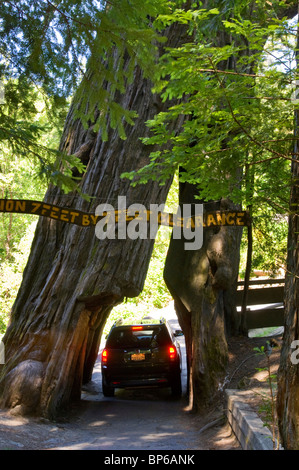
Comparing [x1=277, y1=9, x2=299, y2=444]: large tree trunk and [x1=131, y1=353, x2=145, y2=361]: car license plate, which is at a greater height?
[x1=277, y1=9, x2=299, y2=444]: large tree trunk

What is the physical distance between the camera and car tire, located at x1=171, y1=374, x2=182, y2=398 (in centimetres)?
1234

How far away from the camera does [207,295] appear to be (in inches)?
445

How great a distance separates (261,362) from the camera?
33.7 feet

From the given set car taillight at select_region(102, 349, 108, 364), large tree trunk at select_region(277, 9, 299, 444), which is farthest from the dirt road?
large tree trunk at select_region(277, 9, 299, 444)

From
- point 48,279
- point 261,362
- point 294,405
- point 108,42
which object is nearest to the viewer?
point 294,405

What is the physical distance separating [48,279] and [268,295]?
747 centimetres

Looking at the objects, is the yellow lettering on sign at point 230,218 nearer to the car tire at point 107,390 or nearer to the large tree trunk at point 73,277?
the large tree trunk at point 73,277

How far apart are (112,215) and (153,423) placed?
4.06 m

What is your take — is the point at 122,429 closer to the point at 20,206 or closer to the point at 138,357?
the point at 138,357

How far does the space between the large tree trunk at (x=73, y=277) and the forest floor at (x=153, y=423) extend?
27.5 inches

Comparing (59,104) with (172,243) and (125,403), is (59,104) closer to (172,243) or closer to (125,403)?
(172,243)

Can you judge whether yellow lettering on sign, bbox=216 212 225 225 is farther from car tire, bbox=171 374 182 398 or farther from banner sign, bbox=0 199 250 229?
car tire, bbox=171 374 182 398

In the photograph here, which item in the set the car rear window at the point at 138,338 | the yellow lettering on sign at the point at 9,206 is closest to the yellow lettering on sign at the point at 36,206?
the yellow lettering on sign at the point at 9,206
